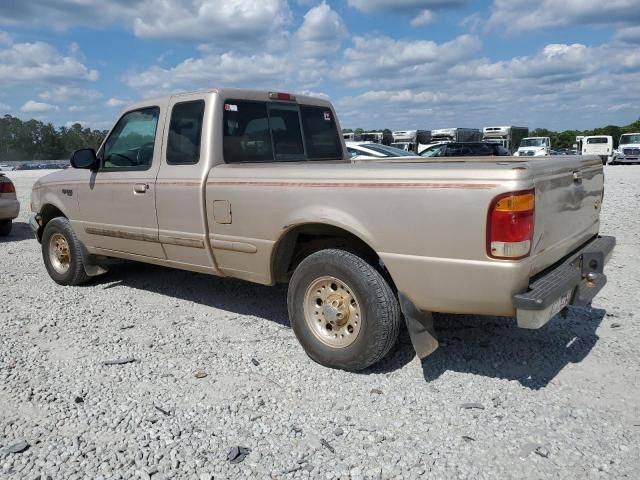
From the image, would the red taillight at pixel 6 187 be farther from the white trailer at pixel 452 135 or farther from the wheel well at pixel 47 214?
the white trailer at pixel 452 135

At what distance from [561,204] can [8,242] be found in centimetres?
931

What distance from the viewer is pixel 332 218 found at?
12.3 ft

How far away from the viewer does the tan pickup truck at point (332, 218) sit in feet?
10.6

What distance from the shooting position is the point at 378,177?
353 centimetres

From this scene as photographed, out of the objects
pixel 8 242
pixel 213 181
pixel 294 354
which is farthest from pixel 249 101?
pixel 8 242

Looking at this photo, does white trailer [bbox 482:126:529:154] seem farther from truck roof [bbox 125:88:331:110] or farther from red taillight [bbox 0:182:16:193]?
truck roof [bbox 125:88:331:110]

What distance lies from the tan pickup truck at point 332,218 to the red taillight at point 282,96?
11mm

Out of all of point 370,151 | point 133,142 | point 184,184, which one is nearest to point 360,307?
point 184,184

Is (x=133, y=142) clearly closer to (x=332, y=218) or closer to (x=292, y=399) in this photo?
(x=332, y=218)

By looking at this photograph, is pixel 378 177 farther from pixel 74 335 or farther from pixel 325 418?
pixel 74 335

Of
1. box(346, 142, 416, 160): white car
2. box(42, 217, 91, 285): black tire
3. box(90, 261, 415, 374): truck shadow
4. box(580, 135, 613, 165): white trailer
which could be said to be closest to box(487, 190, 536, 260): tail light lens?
box(90, 261, 415, 374): truck shadow

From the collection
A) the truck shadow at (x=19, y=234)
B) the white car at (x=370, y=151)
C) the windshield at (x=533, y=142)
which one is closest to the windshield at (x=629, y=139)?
the windshield at (x=533, y=142)

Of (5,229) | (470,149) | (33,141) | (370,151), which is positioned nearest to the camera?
(5,229)

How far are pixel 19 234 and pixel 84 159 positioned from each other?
6313mm
